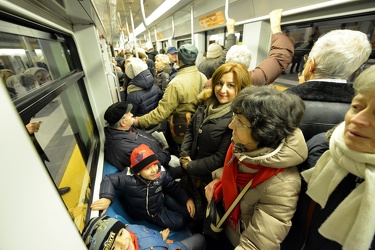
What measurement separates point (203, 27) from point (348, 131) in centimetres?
431

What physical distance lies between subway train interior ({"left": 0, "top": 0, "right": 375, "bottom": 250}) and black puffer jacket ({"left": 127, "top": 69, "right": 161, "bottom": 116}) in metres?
0.36

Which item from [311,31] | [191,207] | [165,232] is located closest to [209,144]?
[191,207]

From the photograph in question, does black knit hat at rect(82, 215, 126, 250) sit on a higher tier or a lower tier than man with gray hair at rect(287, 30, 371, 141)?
lower

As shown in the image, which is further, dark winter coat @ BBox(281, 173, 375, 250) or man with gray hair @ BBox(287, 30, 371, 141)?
man with gray hair @ BBox(287, 30, 371, 141)

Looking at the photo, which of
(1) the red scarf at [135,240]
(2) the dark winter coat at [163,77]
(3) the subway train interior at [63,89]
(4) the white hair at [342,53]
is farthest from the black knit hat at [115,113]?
(2) the dark winter coat at [163,77]

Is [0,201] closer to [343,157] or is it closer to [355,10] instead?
[343,157]

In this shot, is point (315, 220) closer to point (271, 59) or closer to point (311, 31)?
point (271, 59)

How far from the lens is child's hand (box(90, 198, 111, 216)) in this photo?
1.27m

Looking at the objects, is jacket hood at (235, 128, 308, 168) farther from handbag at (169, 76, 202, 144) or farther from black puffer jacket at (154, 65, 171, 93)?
black puffer jacket at (154, 65, 171, 93)

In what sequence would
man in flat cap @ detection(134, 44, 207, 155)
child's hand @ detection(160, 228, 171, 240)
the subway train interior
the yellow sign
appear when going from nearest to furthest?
the subway train interior, child's hand @ detection(160, 228, 171, 240), man in flat cap @ detection(134, 44, 207, 155), the yellow sign

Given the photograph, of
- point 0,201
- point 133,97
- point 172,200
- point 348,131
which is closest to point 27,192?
point 0,201

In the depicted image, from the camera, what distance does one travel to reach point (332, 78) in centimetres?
97

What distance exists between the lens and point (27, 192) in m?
0.32

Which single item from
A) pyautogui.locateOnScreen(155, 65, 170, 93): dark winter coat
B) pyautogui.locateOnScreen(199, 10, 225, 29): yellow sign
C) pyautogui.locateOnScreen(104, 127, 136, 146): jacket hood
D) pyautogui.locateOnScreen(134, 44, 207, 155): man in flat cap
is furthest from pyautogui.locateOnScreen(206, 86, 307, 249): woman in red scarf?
pyautogui.locateOnScreen(199, 10, 225, 29): yellow sign
